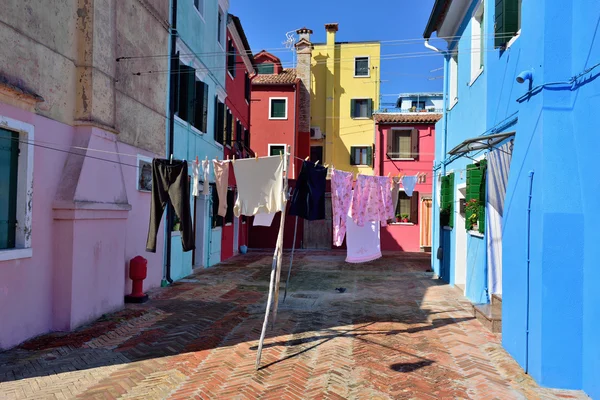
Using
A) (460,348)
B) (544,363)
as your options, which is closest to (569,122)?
(544,363)

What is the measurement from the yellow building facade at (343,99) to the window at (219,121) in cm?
1227

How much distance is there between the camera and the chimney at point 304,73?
88.0 ft

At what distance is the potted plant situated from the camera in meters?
8.84

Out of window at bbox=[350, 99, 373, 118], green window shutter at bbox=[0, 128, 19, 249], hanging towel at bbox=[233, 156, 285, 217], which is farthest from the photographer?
window at bbox=[350, 99, 373, 118]

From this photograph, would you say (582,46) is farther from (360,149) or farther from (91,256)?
(360,149)

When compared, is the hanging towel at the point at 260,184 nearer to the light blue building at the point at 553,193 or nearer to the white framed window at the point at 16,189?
the white framed window at the point at 16,189

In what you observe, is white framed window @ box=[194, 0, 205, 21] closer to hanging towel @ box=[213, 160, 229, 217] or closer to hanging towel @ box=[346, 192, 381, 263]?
hanging towel @ box=[213, 160, 229, 217]

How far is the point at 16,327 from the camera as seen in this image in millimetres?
6094

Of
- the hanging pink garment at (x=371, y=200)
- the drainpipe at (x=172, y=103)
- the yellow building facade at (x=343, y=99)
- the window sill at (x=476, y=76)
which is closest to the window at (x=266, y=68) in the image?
the yellow building facade at (x=343, y=99)

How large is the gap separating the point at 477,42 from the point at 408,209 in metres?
13.5

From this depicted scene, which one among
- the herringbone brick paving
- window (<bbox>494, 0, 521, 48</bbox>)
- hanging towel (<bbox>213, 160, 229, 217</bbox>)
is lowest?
the herringbone brick paving

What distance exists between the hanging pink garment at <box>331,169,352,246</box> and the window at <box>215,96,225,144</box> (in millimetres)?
7832

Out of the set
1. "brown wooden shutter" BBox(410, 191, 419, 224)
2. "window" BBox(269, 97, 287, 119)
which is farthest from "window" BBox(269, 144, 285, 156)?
"brown wooden shutter" BBox(410, 191, 419, 224)

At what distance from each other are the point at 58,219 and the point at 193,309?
3.09 m
